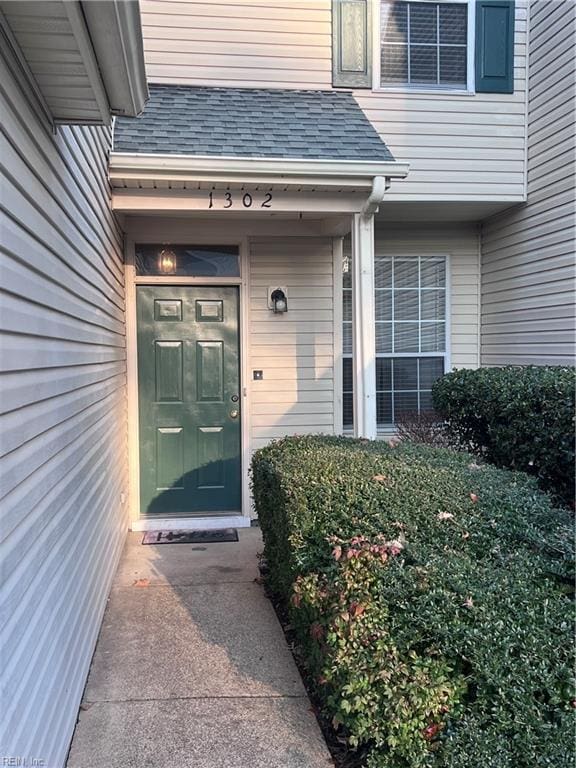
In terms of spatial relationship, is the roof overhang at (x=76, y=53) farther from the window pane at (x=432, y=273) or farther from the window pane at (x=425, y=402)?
the window pane at (x=425, y=402)

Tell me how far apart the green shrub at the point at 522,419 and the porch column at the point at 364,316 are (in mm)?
647

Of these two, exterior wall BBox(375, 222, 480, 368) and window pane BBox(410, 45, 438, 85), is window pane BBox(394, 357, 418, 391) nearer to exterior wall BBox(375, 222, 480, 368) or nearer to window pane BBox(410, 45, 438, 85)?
exterior wall BBox(375, 222, 480, 368)

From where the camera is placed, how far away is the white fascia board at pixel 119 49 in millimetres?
1792

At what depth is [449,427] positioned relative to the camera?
4.43 metres

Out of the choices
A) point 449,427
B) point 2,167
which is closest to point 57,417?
point 2,167

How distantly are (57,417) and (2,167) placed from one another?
0.99 metres

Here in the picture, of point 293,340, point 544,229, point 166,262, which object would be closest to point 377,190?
point 293,340

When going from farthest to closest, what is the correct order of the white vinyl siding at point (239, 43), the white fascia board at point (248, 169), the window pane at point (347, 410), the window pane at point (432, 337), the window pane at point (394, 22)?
the window pane at point (432, 337)
the window pane at point (347, 410)
the window pane at point (394, 22)
the white vinyl siding at point (239, 43)
the white fascia board at point (248, 169)

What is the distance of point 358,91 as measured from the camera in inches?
208

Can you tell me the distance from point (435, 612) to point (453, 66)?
541 centimetres

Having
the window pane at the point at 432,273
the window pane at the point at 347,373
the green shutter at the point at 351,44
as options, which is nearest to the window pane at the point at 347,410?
the window pane at the point at 347,373

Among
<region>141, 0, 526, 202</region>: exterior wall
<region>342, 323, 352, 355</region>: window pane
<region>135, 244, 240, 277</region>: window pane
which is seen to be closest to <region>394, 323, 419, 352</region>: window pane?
<region>342, 323, 352, 355</region>: window pane

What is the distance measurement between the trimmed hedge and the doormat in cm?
220

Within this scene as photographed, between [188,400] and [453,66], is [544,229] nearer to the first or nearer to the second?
[453,66]
